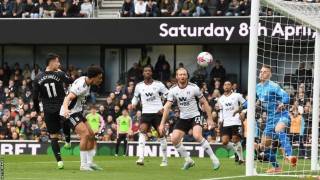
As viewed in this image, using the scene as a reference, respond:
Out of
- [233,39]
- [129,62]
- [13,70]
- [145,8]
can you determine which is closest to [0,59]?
[13,70]

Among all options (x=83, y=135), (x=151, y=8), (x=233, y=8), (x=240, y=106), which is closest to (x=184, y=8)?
(x=151, y=8)

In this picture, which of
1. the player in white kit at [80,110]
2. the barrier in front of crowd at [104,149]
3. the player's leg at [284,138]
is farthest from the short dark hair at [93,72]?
the barrier in front of crowd at [104,149]

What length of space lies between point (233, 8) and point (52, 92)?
51.0 feet

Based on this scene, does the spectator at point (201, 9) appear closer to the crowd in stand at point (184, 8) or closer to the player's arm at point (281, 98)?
the crowd in stand at point (184, 8)

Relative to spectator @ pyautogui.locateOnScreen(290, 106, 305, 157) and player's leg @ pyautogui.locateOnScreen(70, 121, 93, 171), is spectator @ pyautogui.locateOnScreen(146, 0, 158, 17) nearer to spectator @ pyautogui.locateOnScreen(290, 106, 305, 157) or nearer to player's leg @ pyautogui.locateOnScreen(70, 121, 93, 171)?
spectator @ pyautogui.locateOnScreen(290, 106, 305, 157)

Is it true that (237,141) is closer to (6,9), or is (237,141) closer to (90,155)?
(90,155)

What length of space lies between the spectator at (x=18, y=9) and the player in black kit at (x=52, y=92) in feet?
55.8

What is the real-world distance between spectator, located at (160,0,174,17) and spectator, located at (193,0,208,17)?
38.1 inches

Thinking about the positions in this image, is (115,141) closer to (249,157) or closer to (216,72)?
(216,72)

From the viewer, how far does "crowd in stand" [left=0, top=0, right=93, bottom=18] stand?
114 feet

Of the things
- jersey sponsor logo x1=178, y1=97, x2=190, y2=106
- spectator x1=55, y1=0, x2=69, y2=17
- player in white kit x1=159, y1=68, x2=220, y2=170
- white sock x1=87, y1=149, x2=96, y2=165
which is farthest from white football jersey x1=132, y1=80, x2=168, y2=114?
spectator x1=55, y1=0, x2=69, y2=17

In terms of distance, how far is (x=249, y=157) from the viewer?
16219mm

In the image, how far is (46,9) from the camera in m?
34.9

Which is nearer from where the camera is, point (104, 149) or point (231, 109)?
point (231, 109)
